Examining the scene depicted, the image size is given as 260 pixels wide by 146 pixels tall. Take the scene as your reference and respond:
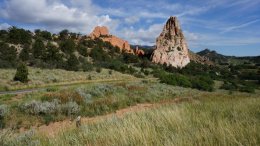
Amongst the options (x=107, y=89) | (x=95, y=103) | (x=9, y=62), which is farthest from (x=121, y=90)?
(x=9, y=62)

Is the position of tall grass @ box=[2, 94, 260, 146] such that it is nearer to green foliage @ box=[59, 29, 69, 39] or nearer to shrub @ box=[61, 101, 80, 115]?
shrub @ box=[61, 101, 80, 115]

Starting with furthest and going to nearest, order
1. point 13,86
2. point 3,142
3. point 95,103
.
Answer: point 13,86
point 95,103
point 3,142

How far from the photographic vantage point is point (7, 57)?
171 ft

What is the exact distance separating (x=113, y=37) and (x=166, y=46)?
75.8ft

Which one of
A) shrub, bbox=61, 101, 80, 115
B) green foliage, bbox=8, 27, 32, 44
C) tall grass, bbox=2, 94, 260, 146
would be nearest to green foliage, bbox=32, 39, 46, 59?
green foliage, bbox=8, 27, 32, 44

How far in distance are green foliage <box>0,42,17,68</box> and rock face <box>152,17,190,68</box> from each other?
58282mm

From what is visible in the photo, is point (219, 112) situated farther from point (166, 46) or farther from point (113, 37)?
point (113, 37)

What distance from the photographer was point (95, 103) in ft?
58.3

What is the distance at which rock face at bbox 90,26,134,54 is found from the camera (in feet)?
367

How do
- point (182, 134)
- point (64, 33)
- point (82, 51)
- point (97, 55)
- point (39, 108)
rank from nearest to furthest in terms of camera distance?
point (182, 134) < point (39, 108) < point (82, 51) < point (97, 55) < point (64, 33)

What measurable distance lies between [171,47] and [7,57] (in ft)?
226

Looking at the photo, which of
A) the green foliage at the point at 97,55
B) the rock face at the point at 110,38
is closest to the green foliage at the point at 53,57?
the green foliage at the point at 97,55

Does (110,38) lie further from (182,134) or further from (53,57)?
(182,134)

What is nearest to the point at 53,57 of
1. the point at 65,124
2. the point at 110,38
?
the point at 65,124
